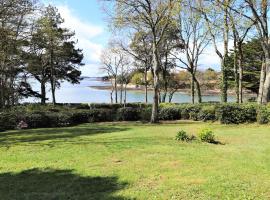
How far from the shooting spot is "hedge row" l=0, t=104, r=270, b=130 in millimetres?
20500

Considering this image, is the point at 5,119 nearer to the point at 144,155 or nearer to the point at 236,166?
the point at 144,155

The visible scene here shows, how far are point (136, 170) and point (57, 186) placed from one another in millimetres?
1806

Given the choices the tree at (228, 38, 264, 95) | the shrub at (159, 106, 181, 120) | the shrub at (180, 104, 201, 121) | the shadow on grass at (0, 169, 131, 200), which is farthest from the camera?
the tree at (228, 38, 264, 95)

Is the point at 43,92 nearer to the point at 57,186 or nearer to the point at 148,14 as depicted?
the point at 148,14

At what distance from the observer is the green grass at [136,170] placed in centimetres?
745

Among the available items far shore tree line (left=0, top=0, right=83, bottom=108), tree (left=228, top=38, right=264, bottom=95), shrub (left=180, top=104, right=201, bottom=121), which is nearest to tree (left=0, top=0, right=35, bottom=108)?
far shore tree line (left=0, top=0, right=83, bottom=108)

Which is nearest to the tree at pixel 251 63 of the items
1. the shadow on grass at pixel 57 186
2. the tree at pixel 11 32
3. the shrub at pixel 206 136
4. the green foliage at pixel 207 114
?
the tree at pixel 11 32

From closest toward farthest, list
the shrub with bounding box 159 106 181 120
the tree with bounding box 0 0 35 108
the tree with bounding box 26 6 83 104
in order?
the tree with bounding box 0 0 35 108
the shrub with bounding box 159 106 181 120
the tree with bounding box 26 6 83 104

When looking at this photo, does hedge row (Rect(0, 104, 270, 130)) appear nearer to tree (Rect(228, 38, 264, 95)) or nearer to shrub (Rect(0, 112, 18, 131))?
shrub (Rect(0, 112, 18, 131))

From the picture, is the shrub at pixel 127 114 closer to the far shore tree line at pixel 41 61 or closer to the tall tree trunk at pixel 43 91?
the far shore tree line at pixel 41 61

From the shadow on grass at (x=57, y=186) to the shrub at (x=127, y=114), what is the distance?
667 inches

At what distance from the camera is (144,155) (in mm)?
10914

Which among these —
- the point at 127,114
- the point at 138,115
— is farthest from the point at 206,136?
the point at 138,115

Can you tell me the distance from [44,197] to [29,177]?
1778mm
